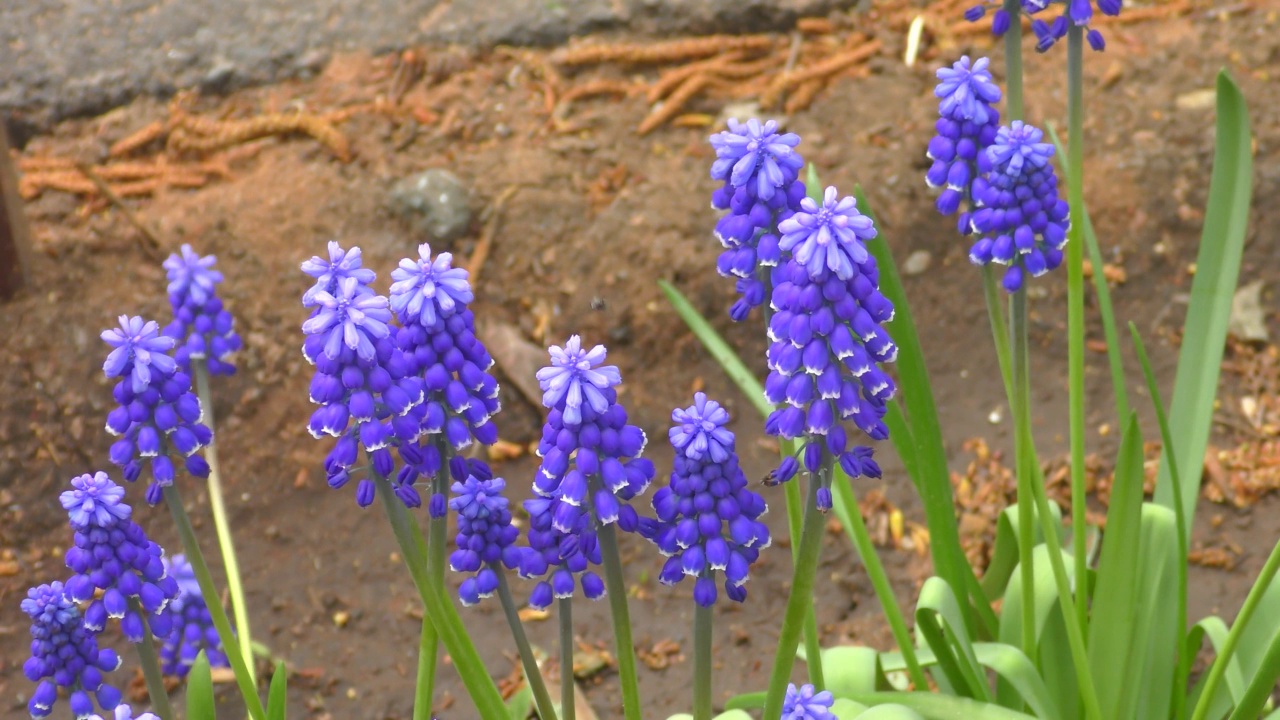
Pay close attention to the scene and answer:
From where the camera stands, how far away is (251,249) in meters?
6.64

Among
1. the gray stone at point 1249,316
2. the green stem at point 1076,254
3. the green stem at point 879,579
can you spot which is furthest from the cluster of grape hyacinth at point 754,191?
the gray stone at point 1249,316

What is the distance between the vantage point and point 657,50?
25.5ft

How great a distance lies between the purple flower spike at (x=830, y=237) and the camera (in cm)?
248

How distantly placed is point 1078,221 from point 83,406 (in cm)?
445

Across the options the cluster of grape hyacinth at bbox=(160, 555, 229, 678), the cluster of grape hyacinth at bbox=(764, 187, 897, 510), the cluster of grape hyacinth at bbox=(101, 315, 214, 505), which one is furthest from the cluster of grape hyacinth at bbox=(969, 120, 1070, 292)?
the cluster of grape hyacinth at bbox=(160, 555, 229, 678)

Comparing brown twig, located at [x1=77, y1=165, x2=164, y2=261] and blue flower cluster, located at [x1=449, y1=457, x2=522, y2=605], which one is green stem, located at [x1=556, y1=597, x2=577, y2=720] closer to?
blue flower cluster, located at [x1=449, y1=457, x2=522, y2=605]

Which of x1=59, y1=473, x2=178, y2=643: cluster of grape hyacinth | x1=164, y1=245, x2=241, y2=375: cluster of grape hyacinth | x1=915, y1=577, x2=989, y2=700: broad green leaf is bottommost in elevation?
x1=915, y1=577, x2=989, y2=700: broad green leaf

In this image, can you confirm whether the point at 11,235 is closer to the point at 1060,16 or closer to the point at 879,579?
the point at 879,579

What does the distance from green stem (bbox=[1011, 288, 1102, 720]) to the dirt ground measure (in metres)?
1.47

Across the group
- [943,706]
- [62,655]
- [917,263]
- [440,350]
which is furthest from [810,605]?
[917,263]

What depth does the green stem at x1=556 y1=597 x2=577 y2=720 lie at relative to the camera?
3.31 meters

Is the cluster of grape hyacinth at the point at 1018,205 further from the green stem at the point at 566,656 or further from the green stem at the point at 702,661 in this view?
the green stem at the point at 566,656

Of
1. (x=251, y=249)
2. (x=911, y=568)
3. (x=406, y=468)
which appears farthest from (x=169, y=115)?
(x=406, y=468)

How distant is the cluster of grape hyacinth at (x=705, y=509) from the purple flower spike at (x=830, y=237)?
1.22ft
